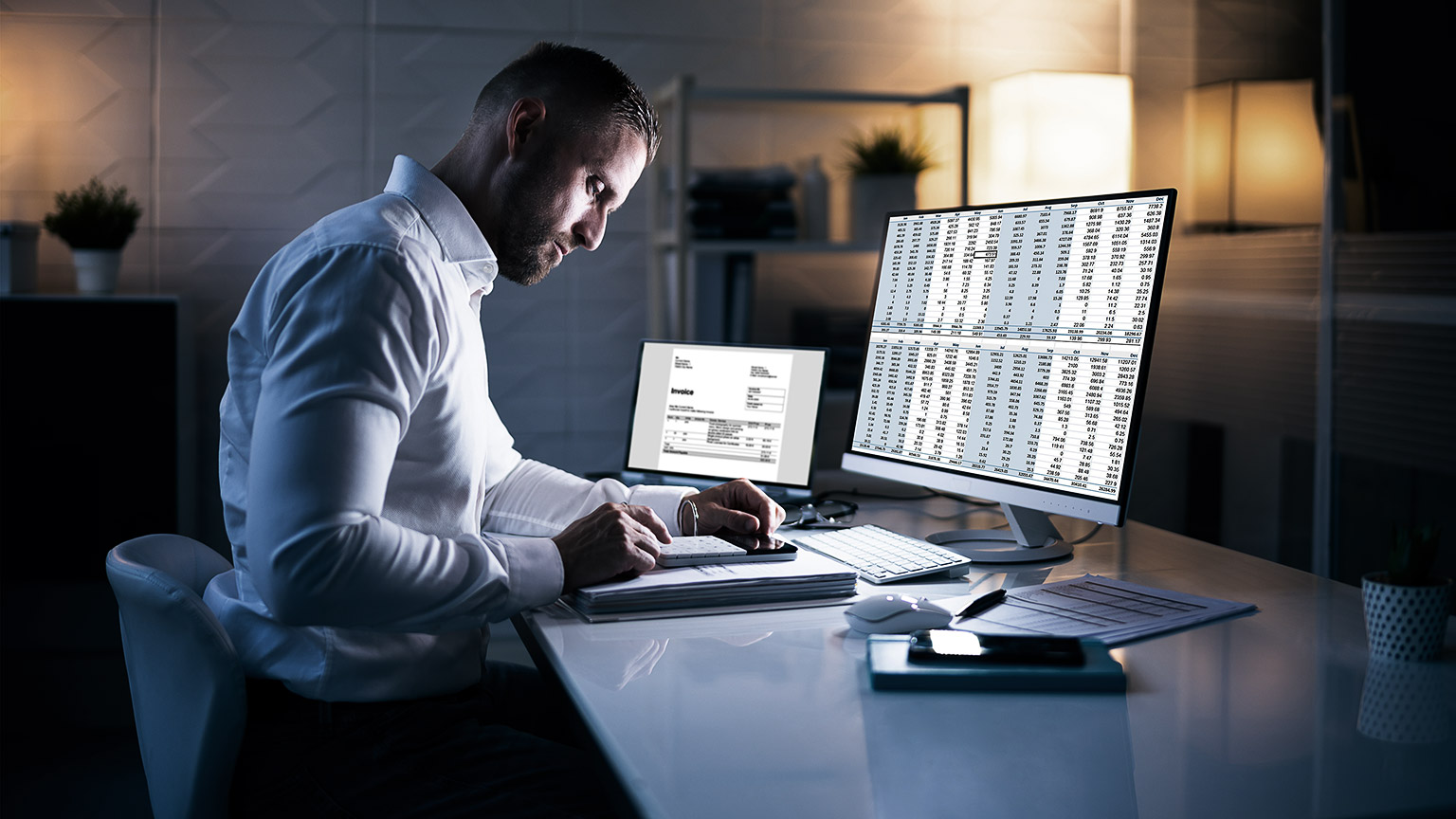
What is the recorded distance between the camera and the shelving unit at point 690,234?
289 centimetres

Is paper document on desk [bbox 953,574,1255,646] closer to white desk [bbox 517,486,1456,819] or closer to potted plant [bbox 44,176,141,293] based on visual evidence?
white desk [bbox 517,486,1456,819]

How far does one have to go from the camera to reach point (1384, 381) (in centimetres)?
277

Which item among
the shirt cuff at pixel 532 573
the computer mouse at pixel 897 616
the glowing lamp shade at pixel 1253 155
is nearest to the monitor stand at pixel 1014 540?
the computer mouse at pixel 897 616

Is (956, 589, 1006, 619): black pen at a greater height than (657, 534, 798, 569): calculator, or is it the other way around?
(657, 534, 798, 569): calculator

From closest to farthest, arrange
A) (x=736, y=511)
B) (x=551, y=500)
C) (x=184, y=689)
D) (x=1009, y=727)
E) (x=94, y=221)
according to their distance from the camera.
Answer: (x=1009, y=727) → (x=184, y=689) → (x=736, y=511) → (x=551, y=500) → (x=94, y=221)

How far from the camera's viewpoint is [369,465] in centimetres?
105

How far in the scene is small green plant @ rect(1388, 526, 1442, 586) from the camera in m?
1.07

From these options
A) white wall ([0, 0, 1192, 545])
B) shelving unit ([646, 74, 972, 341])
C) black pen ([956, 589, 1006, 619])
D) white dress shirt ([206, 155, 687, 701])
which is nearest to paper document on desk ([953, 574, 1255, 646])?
black pen ([956, 589, 1006, 619])

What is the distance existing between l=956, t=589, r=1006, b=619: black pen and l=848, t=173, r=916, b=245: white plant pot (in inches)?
72.2

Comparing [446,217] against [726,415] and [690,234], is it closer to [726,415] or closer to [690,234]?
[726,415]

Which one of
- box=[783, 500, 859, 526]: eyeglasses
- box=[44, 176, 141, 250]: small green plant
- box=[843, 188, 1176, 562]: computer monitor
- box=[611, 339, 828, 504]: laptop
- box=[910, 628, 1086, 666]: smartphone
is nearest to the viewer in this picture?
box=[910, 628, 1086, 666]: smartphone

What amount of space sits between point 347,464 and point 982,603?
0.71 meters

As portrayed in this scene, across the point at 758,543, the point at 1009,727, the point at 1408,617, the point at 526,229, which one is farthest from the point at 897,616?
the point at 526,229

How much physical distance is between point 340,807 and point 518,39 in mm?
2511
